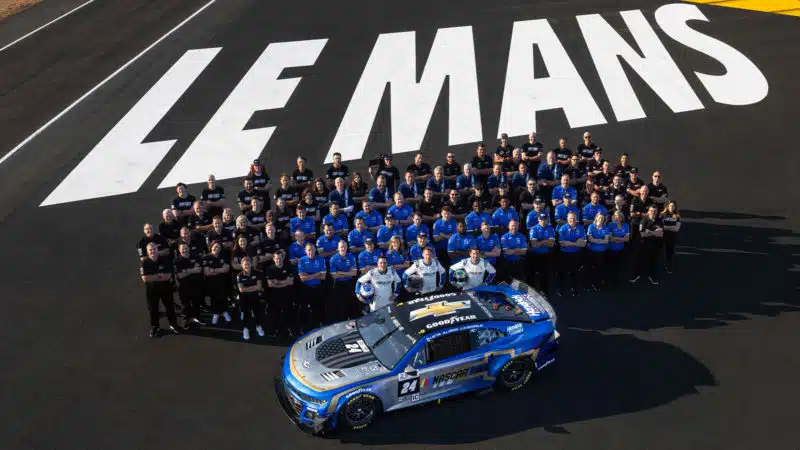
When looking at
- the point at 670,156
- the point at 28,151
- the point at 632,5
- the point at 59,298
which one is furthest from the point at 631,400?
the point at 632,5

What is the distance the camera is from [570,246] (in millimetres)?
15758

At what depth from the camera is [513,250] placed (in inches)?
610

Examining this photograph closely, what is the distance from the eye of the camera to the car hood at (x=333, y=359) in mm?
12094

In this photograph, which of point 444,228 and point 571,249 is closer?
point 571,249

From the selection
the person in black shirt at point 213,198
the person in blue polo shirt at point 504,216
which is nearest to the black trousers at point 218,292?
the person in black shirt at point 213,198

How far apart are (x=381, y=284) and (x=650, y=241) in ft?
20.0

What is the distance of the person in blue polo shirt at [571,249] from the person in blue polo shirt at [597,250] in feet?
0.68

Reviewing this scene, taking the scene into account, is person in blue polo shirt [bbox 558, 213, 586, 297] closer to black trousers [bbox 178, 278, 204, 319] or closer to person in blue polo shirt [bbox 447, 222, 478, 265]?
person in blue polo shirt [bbox 447, 222, 478, 265]

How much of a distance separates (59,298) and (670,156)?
16.5 m

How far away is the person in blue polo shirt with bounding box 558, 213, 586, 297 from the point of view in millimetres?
15680

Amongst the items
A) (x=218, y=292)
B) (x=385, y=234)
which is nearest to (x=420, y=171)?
(x=385, y=234)

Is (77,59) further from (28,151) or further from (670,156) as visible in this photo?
(670,156)

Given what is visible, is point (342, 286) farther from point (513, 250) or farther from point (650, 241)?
point (650, 241)

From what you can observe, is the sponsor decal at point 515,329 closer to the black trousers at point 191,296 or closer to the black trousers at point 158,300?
the black trousers at point 191,296
